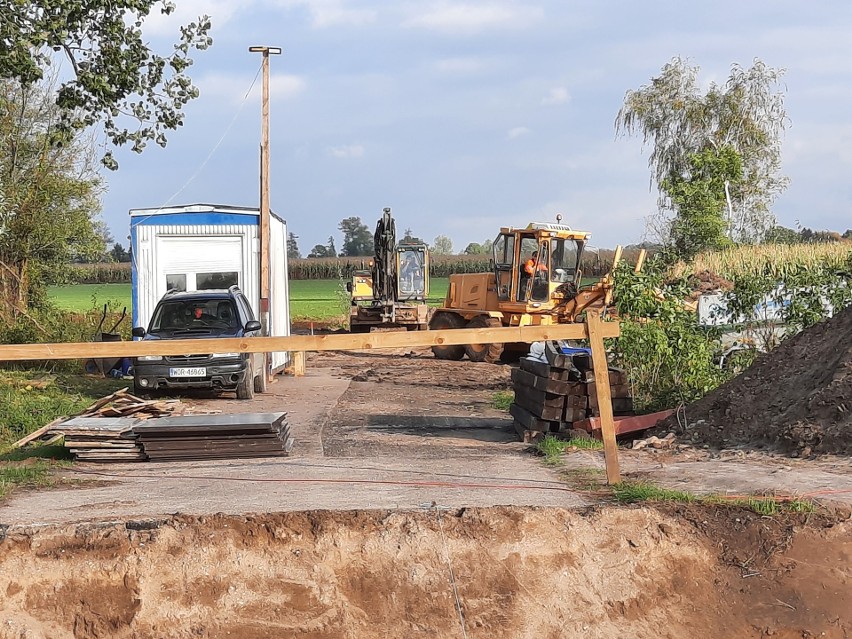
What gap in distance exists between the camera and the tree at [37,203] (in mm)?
23719

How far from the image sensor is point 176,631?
5953 mm

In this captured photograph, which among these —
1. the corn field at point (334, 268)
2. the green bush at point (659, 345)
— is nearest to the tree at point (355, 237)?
the corn field at point (334, 268)

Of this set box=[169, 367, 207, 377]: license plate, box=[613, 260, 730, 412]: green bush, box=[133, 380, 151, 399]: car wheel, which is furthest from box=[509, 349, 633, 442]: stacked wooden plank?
box=[133, 380, 151, 399]: car wheel

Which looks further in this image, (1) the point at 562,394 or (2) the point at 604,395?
(1) the point at 562,394

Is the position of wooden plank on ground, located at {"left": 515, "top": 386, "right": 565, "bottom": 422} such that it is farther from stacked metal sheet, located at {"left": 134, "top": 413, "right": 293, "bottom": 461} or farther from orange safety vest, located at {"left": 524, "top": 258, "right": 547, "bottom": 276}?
orange safety vest, located at {"left": 524, "top": 258, "right": 547, "bottom": 276}

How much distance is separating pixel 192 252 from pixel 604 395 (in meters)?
13.7

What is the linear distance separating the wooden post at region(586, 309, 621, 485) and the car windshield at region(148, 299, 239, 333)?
390 inches

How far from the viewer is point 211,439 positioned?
9797 mm

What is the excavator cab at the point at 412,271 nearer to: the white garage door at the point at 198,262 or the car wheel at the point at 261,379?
the white garage door at the point at 198,262

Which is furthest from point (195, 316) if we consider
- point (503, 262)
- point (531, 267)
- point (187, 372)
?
point (503, 262)

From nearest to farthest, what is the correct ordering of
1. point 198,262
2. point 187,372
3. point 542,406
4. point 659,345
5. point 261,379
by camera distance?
point 542,406, point 659,345, point 187,372, point 261,379, point 198,262

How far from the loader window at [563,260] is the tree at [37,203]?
12.0 metres

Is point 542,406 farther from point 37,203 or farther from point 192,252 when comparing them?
point 37,203

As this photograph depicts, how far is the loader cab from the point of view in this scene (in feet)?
79.3
